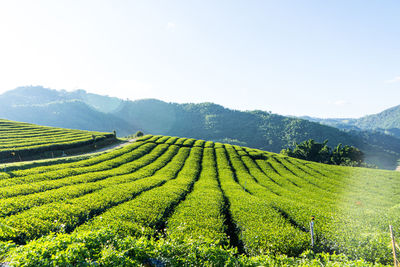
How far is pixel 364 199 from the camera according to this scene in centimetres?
2411

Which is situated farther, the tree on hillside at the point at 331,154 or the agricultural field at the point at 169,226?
the tree on hillside at the point at 331,154

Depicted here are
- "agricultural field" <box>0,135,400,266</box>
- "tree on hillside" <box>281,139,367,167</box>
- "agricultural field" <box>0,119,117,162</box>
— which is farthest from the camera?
"tree on hillside" <box>281,139,367,167</box>

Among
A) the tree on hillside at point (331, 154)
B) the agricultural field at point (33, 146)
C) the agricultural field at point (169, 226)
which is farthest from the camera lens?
the tree on hillside at point (331, 154)

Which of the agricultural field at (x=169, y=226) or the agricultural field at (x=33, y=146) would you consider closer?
the agricultural field at (x=169, y=226)

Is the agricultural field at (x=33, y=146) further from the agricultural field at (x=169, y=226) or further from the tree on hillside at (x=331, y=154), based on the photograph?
the tree on hillside at (x=331, y=154)

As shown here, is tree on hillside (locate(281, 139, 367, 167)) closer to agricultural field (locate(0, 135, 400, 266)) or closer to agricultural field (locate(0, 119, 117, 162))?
agricultural field (locate(0, 135, 400, 266))

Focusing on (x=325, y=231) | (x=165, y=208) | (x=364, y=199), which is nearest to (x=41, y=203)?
(x=165, y=208)

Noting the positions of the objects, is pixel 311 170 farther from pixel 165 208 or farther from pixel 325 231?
pixel 165 208

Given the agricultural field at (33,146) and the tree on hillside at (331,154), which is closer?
the agricultural field at (33,146)

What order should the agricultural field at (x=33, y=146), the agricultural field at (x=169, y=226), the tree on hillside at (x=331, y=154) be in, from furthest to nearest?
the tree on hillside at (x=331, y=154) → the agricultural field at (x=33, y=146) → the agricultural field at (x=169, y=226)

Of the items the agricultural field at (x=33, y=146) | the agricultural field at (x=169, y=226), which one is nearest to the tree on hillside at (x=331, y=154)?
the agricultural field at (x=169, y=226)

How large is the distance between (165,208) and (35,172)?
18.5 m

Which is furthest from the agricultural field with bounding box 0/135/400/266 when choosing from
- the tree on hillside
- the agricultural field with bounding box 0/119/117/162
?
the tree on hillside

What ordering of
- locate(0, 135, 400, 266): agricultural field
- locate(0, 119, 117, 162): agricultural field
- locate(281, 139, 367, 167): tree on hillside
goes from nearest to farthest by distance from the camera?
1. locate(0, 135, 400, 266): agricultural field
2. locate(0, 119, 117, 162): agricultural field
3. locate(281, 139, 367, 167): tree on hillside
